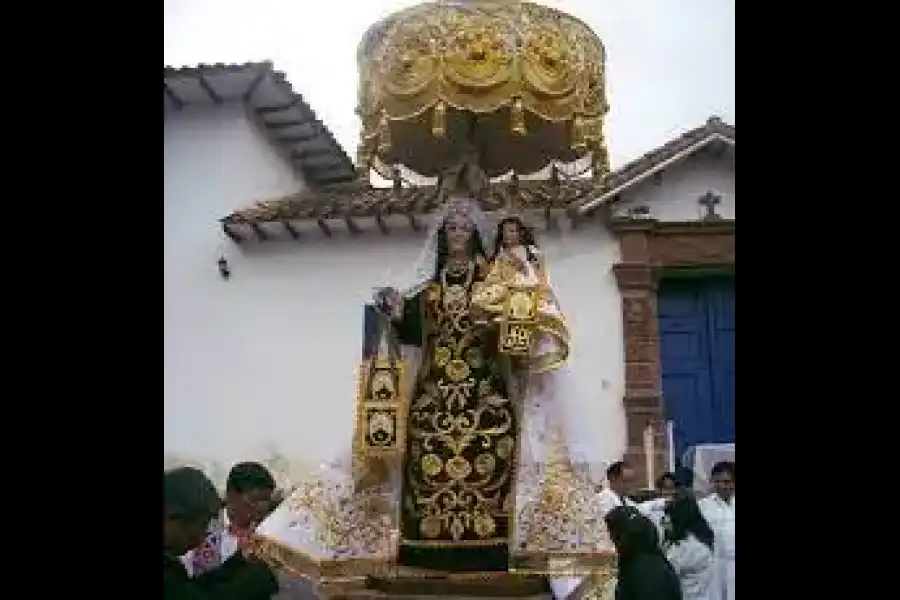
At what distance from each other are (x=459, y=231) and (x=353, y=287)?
1.41 feet

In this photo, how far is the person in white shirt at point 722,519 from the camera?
4137 millimetres

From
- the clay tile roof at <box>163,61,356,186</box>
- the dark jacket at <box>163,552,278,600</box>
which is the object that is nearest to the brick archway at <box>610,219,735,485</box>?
the clay tile roof at <box>163,61,356,186</box>

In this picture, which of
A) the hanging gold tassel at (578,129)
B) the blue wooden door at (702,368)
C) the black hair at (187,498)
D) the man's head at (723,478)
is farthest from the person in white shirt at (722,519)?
the black hair at (187,498)

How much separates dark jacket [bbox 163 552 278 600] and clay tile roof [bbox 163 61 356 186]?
1393 millimetres

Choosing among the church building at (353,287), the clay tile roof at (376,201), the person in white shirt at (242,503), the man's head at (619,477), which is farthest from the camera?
the clay tile roof at (376,201)

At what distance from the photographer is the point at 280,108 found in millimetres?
4734

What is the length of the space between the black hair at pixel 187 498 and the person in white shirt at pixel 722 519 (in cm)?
170

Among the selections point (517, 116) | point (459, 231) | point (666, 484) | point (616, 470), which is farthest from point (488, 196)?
point (666, 484)

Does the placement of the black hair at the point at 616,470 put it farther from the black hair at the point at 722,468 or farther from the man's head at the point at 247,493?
the man's head at the point at 247,493

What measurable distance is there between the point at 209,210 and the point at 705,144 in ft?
5.06
